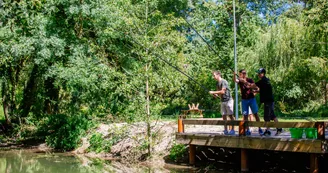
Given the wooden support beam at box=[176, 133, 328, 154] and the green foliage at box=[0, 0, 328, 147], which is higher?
the green foliage at box=[0, 0, 328, 147]

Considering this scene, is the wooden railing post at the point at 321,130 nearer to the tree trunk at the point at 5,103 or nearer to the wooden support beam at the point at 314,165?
the wooden support beam at the point at 314,165

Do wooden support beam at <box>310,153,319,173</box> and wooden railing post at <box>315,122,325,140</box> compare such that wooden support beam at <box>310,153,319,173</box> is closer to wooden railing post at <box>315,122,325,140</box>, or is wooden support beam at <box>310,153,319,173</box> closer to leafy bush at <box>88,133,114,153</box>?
wooden railing post at <box>315,122,325,140</box>

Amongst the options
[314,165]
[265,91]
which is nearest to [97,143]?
[265,91]

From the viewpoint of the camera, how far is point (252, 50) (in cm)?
2494

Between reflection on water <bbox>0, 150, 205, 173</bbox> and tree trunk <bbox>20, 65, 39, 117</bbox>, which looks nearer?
reflection on water <bbox>0, 150, 205, 173</bbox>

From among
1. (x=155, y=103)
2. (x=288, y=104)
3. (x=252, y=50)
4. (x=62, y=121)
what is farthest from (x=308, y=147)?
(x=288, y=104)

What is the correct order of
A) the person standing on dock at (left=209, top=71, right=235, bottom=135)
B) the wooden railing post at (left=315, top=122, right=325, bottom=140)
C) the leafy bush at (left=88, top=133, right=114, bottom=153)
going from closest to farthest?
1. the wooden railing post at (left=315, top=122, right=325, bottom=140)
2. the person standing on dock at (left=209, top=71, right=235, bottom=135)
3. the leafy bush at (left=88, top=133, right=114, bottom=153)

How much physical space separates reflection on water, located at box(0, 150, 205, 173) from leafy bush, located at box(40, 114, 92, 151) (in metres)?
1.28

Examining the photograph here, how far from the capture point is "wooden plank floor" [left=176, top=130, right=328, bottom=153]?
945 cm

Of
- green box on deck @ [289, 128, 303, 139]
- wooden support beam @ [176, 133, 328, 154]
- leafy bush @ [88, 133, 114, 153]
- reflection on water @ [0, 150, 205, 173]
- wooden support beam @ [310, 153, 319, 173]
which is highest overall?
green box on deck @ [289, 128, 303, 139]

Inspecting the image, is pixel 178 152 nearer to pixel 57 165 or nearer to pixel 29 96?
pixel 57 165

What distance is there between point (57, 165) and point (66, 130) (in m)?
4.81

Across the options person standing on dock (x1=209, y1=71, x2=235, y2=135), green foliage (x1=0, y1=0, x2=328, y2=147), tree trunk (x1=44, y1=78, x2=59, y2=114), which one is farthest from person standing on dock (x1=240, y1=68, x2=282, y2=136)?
tree trunk (x1=44, y1=78, x2=59, y2=114)

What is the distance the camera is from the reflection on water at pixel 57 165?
12992 mm
